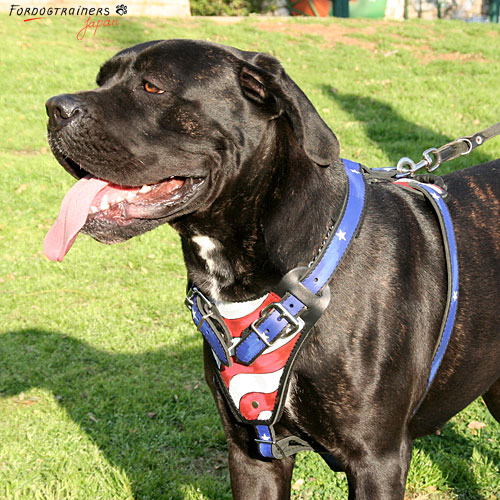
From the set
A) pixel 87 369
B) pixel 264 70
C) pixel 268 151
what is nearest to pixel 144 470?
pixel 87 369

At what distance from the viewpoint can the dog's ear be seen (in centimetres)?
239

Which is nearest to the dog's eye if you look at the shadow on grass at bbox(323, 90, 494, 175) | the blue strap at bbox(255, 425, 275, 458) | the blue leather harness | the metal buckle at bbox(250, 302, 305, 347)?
the blue leather harness

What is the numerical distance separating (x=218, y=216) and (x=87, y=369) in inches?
112

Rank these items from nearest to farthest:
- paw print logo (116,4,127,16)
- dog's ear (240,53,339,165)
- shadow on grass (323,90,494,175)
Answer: dog's ear (240,53,339,165)
shadow on grass (323,90,494,175)
paw print logo (116,4,127,16)

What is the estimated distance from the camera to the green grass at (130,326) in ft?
12.6

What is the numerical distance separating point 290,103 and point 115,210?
77 centimetres

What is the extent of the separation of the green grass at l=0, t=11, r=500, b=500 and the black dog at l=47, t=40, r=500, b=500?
4.67 ft

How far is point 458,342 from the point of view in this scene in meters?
2.75

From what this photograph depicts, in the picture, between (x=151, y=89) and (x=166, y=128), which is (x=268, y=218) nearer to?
(x=166, y=128)

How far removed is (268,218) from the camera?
8.22 feet

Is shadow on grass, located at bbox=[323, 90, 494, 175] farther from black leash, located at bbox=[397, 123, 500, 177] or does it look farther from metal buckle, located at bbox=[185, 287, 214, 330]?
metal buckle, located at bbox=[185, 287, 214, 330]

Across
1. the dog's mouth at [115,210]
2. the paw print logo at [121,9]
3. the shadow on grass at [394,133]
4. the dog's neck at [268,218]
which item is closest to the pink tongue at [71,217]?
the dog's mouth at [115,210]

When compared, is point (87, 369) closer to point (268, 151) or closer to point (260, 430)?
point (260, 430)

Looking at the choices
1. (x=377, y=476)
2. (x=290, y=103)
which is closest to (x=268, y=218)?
(x=290, y=103)
